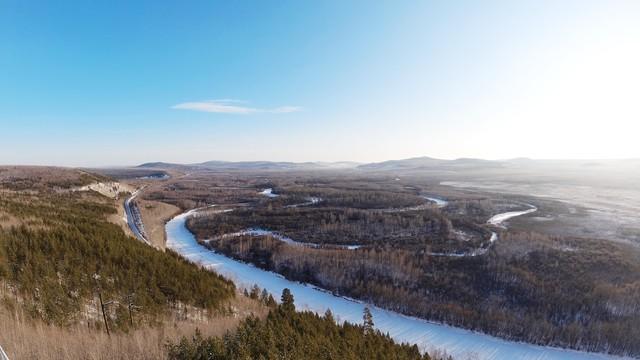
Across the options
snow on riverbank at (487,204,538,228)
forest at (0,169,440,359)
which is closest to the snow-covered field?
forest at (0,169,440,359)

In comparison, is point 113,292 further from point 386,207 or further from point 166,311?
point 386,207

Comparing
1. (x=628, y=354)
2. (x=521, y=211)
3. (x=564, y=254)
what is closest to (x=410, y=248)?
(x=564, y=254)

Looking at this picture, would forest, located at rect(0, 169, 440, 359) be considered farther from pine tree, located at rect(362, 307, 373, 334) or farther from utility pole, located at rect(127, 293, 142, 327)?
pine tree, located at rect(362, 307, 373, 334)

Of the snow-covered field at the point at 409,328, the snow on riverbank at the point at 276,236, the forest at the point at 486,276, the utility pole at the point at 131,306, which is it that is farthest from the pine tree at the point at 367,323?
the snow on riverbank at the point at 276,236

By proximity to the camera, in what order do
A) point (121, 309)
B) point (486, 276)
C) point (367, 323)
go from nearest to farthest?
point (121, 309), point (367, 323), point (486, 276)

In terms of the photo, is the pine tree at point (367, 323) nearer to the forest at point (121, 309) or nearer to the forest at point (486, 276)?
the forest at point (121, 309)

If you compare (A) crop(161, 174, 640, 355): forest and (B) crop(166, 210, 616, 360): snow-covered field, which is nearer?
(B) crop(166, 210, 616, 360): snow-covered field

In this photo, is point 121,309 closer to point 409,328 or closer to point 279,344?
point 279,344

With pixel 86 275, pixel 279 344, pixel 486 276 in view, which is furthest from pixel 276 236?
pixel 279 344
